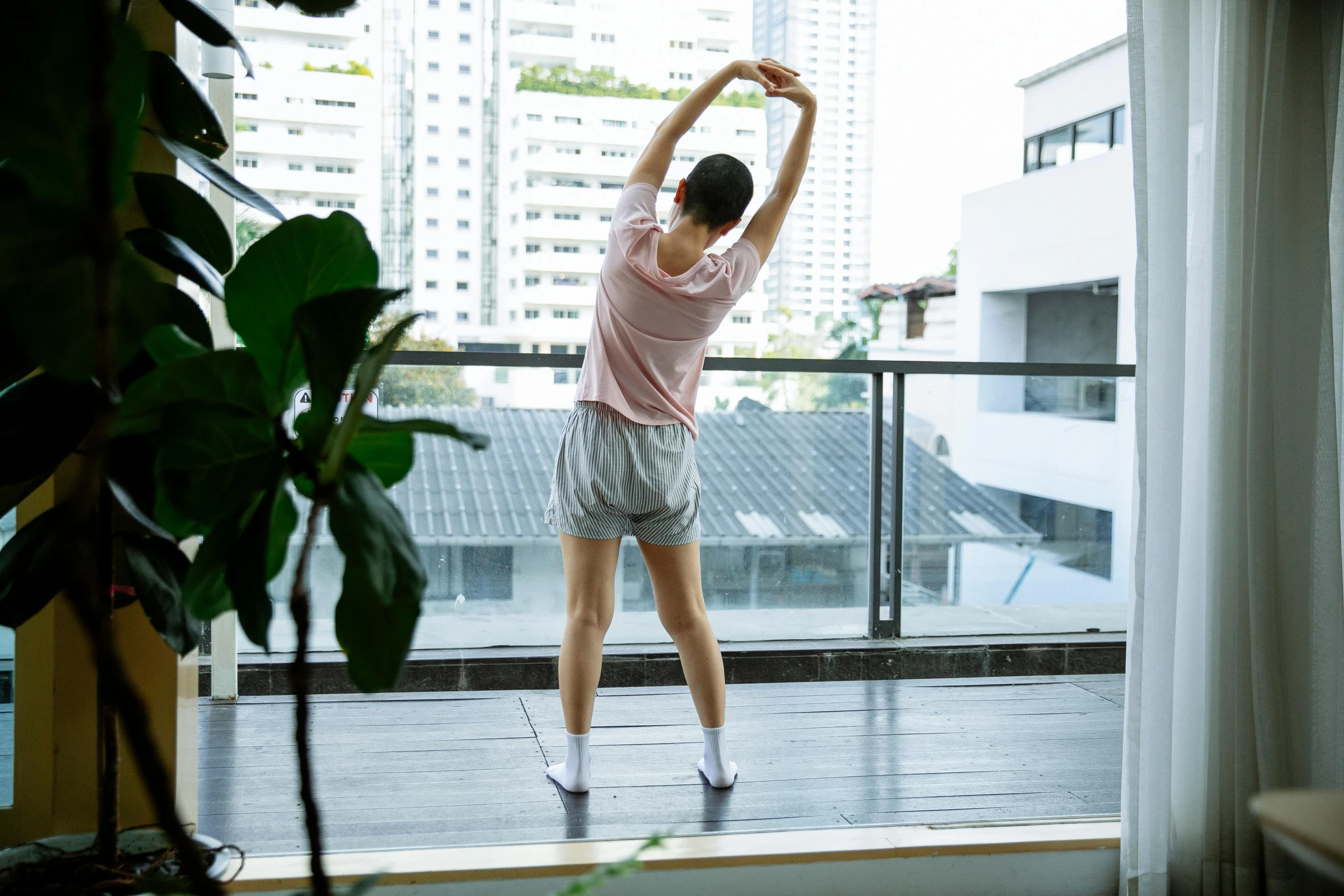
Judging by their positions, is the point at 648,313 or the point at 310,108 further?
the point at 310,108

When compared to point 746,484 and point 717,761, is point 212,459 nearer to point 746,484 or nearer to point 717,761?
point 717,761

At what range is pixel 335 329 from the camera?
0.78 m

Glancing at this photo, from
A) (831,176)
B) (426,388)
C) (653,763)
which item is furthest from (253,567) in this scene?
(831,176)

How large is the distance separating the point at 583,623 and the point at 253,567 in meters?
1.36

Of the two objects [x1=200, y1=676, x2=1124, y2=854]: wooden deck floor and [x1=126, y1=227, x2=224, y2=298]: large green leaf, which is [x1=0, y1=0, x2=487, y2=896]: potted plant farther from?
[x1=200, y1=676, x2=1124, y2=854]: wooden deck floor

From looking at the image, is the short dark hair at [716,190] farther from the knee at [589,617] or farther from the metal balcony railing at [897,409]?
the metal balcony railing at [897,409]

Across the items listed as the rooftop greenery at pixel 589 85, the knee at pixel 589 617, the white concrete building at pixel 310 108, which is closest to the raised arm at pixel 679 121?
the knee at pixel 589 617

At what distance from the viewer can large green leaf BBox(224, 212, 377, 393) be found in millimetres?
964

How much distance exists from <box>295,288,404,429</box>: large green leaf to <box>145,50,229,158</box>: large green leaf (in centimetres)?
58

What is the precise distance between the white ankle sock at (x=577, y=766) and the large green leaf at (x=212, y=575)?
136 cm

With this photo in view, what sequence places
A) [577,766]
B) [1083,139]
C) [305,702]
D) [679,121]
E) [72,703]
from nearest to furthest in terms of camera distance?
[305,702], [72,703], [679,121], [577,766], [1083,139]

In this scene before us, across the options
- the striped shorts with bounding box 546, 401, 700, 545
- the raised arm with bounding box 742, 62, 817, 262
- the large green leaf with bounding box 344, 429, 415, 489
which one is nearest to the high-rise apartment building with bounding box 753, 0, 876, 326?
the raised arm with bounding box 742, 62, 817, 262

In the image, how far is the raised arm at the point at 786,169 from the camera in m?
2.21

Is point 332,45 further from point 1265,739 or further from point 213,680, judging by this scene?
point 1265,739
